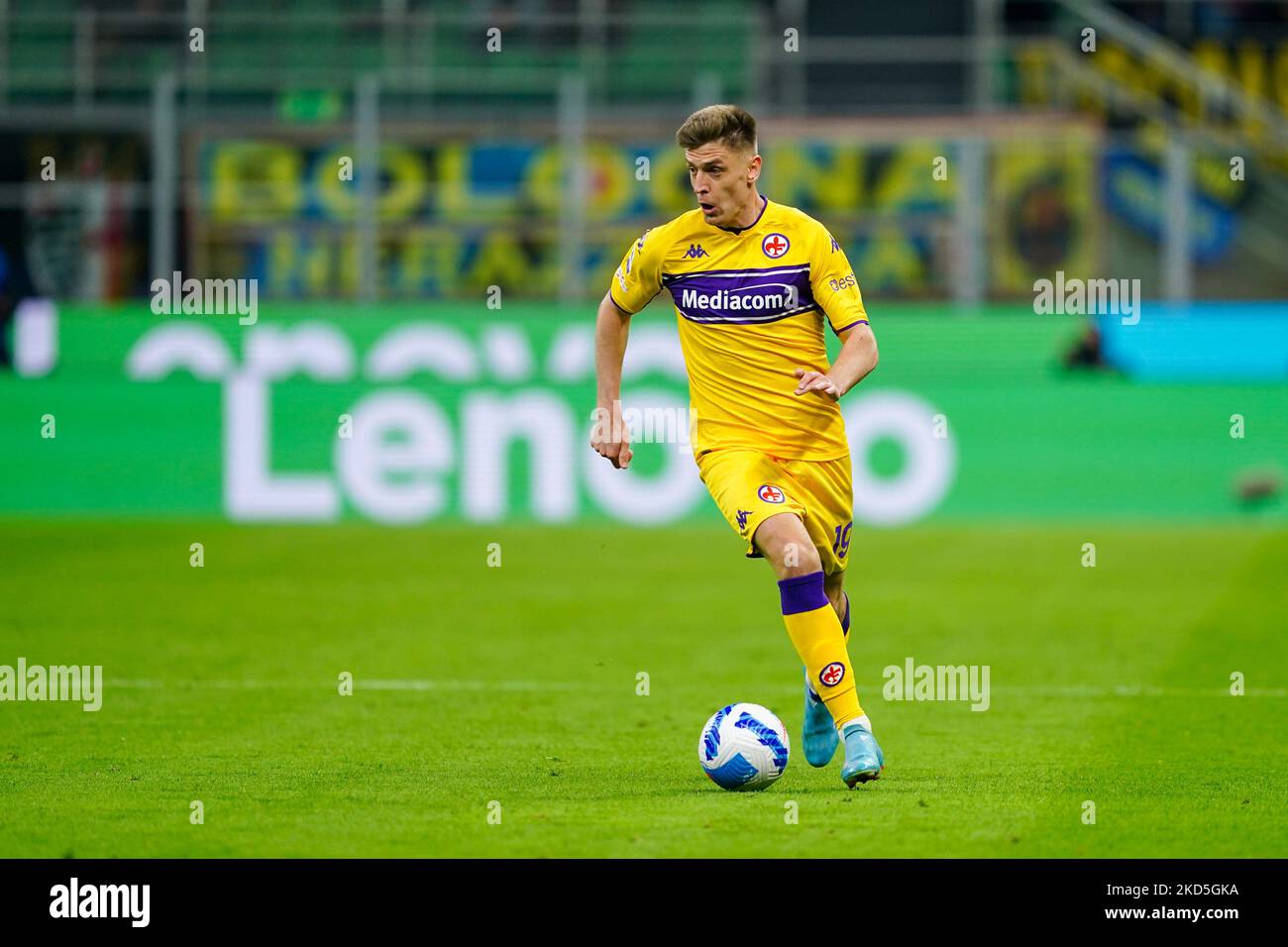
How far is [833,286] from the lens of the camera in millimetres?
7414

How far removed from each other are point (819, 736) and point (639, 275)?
1.89m

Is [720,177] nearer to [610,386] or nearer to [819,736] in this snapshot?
[610,386]

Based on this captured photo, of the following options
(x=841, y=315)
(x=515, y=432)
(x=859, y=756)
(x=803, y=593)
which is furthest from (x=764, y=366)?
(x=515, y=432)

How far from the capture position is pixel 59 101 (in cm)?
2245

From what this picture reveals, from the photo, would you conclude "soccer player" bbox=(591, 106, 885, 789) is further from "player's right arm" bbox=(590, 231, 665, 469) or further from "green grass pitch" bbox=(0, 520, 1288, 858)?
"green grass pitch" bbox=(0, 520, 1288, 858)

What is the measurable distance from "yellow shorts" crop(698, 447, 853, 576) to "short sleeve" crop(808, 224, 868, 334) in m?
0.56

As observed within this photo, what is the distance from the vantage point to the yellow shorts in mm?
7293

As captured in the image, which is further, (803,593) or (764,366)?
(764,366)

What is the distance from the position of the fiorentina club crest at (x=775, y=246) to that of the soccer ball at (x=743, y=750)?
5.50 ft

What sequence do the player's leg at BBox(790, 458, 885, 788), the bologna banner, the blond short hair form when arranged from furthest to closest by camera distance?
the bologna banner
the player's leg at BBox(790, 458, 885, 788)
the blond short hair

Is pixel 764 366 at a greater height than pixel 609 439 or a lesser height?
greater

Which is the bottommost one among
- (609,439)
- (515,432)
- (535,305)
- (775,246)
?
(609,439)

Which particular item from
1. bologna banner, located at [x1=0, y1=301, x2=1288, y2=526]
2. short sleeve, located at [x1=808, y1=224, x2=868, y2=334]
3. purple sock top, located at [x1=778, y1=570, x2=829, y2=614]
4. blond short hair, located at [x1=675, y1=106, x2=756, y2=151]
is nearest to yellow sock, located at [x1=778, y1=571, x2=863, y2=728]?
purple sock top, located at [x1=778, y1=570, x2=829, y2=614]

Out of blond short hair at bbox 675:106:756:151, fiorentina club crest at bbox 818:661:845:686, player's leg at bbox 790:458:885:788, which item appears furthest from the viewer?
player's leg at bbox 790:458:885:788
